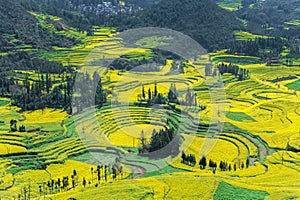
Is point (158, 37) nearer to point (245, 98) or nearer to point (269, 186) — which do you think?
point (245, 98)

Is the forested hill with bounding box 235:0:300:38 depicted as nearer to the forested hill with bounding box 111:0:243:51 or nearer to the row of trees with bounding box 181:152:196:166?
the forested hill with bounding box 111:0:243:51

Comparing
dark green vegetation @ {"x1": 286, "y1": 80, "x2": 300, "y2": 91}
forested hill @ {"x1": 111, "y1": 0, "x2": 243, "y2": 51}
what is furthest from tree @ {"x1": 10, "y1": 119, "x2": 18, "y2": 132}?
forested hill @ {"x1": 111, "y1": 0, "x2": 243, "y2": 51}

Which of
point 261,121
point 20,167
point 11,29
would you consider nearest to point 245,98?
point 261,121

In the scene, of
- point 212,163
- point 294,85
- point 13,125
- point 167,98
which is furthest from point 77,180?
point 294,85

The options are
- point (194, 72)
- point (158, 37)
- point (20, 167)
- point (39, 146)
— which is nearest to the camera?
point (20, 167)

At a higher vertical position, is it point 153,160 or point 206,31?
point 206,31

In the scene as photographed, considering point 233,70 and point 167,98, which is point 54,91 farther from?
point 233,70

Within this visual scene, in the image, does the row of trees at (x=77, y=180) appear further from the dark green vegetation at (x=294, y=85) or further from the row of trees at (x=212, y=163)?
the dark green vegetation at (x=294, y=85)

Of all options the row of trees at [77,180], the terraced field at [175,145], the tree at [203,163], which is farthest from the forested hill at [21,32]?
the tree at [203,163]
